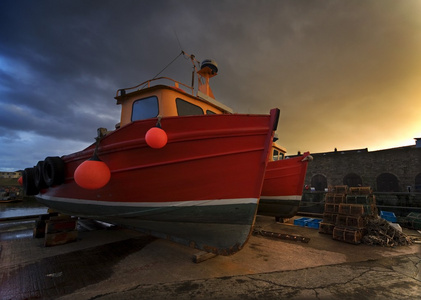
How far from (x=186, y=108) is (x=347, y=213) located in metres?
5.61

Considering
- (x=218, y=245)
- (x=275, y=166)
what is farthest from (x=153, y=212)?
(x=275, y=166)

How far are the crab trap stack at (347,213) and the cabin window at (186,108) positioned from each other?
17.0ft

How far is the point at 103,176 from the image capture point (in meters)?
3.55

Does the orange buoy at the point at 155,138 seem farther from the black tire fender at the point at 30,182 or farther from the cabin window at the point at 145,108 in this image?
the black tire fender at the point at 30,182

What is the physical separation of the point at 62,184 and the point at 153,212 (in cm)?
376

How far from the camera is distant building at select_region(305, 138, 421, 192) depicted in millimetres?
16519

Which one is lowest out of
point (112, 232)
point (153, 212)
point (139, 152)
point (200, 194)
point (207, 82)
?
point (112, 232)

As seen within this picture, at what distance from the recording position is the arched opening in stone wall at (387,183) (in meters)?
17.3

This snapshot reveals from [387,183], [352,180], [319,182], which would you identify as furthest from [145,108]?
[387,183]

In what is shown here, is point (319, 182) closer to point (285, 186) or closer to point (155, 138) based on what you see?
point (285, 186)

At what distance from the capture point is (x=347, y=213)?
19.3 ft

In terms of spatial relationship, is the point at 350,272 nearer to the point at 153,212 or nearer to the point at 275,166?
the point at 153,212

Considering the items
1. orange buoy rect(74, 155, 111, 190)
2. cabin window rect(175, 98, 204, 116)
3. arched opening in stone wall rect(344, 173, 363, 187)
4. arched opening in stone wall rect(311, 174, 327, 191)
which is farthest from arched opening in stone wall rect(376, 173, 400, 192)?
orange buoy rect(74, 155, 111, 190)

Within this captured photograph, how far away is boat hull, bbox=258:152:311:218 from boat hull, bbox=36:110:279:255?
5060 millimetres
